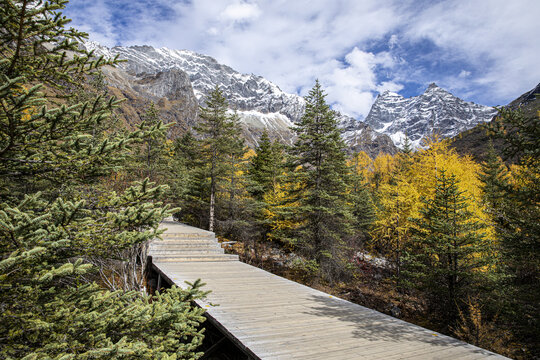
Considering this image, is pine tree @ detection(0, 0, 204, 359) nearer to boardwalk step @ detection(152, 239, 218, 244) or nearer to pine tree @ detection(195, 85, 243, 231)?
boardwalk step @ detection(152, 239, 218, 244)

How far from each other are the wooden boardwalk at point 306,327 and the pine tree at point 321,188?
5.47m

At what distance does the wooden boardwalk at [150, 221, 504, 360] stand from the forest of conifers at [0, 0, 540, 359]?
0.89 meters

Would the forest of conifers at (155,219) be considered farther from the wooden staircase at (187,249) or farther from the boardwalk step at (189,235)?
the boardwalk step at (189,235)

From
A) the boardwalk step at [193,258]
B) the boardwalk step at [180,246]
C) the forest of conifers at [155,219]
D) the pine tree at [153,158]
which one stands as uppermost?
the pine tree at [153,158]

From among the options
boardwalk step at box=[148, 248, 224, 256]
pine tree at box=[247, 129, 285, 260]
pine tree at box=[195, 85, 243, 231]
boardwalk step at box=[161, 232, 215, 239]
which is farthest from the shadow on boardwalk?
pine tree at box=[195, 85, 243, 231]

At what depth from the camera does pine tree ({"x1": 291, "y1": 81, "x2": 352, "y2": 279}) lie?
12.6m

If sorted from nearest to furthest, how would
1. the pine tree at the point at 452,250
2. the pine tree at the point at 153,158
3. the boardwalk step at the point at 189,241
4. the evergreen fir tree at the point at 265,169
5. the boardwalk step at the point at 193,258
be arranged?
the pine tree at the point at 452,250
the boardwalk step at the point at 193,258
the boardwalk step at the point at 189,241
the pine tree at the point at 153,158
the evergreen fir tree at the point at 265,169

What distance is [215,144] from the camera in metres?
16.8

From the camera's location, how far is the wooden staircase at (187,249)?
31.3ft

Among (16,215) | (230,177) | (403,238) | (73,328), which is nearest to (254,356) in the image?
(73,328)

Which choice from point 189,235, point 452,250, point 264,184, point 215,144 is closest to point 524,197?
point 452,250

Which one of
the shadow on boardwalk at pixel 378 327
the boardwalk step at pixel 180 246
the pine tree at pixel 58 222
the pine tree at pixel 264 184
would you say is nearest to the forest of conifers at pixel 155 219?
the pine tree at pixel 58 222

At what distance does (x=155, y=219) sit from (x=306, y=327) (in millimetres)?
3442

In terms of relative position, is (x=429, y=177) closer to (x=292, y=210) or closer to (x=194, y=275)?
(x=292, y=210)
